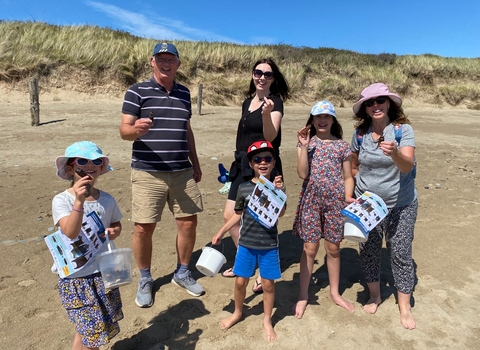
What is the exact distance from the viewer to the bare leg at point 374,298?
129 inches

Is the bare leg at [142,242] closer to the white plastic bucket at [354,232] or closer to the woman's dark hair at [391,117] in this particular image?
the white plastic bucket at [354,232]

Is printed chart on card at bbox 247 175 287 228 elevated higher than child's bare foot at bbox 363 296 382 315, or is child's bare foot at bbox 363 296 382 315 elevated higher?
printed chart on card at bbox 247 175 287 228

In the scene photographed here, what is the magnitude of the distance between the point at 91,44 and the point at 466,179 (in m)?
17.5

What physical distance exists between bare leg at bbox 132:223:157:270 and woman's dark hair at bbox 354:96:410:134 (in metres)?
2.11

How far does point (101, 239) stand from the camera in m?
Result: 2.24

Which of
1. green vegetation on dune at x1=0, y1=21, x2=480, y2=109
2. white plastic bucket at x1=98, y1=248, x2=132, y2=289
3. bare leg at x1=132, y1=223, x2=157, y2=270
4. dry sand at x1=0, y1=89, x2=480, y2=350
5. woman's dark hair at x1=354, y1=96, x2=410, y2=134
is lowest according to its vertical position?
dry sand at x1=0, y1=89, x2=480, y2=350

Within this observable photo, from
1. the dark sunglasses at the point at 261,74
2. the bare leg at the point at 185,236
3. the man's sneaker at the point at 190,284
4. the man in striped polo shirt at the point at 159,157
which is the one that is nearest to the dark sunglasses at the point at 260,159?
the man in striped polo shirt at the point at 159,157

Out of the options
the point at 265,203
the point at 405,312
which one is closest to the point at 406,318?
the point at 405,312

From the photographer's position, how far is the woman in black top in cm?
324

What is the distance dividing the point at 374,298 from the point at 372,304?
8cm

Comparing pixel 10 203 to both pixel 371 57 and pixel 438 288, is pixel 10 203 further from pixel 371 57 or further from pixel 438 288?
pixel 371 57

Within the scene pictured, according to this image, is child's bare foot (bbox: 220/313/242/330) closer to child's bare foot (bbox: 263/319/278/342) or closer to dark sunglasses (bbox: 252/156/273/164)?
child's bare foot (bbox: 263/319/278/342)

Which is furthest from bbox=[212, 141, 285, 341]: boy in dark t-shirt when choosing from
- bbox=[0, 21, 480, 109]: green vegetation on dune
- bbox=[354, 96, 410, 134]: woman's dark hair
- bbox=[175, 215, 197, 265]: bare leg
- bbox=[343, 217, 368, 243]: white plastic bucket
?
bbox=[0, 21, 480, 109]: green vegetation on dune

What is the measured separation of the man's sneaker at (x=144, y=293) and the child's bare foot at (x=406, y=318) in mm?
2236
